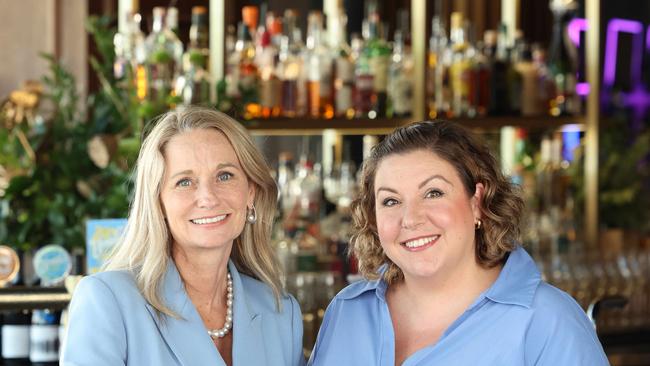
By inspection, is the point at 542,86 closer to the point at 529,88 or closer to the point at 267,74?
the point at 529,88

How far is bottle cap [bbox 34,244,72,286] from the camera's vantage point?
313 cm

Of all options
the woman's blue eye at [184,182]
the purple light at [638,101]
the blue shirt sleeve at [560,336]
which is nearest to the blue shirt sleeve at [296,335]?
the woman's blue eye at [184,182]

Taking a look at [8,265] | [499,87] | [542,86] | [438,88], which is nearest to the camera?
[8,265]

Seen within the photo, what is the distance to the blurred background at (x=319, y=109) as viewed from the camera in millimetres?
4215

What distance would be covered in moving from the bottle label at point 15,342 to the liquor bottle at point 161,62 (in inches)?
46.1

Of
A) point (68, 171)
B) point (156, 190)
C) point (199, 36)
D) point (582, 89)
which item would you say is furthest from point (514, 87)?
point (156, 190)

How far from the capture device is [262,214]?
100 inches

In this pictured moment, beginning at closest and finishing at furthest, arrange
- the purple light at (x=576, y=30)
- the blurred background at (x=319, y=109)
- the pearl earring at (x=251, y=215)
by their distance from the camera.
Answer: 1. the pearl earring at (x=251, y=215)
2. the blurred background at (x=319, y=109)
3. the purple light at (x=576, y=30)

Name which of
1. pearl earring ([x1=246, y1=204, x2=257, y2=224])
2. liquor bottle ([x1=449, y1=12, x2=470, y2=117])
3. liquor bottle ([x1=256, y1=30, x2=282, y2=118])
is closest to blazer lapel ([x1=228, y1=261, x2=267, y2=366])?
pearl earring ([x1=246, y1=204, x2=257, y2=224])

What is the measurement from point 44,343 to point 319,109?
2.01 metres

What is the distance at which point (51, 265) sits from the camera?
10.3ft

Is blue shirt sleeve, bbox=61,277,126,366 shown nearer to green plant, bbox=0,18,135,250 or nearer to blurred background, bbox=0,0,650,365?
blurred background, bbox=0,0,650,365

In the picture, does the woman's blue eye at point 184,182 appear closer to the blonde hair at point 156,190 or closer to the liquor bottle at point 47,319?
the blonde hair at point 156,190

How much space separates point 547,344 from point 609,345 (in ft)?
5.43
